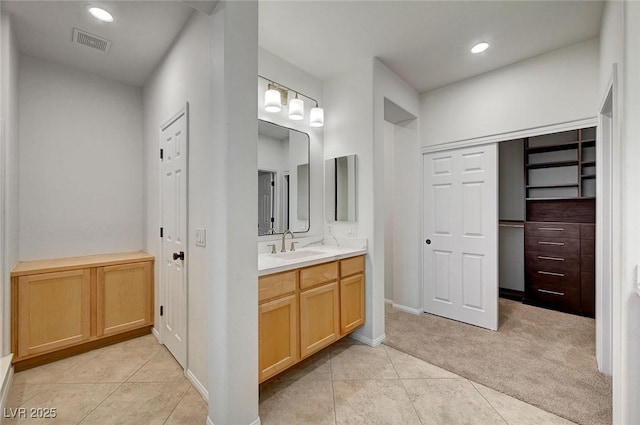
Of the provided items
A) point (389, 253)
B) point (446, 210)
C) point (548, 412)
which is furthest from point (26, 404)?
point (446, 210)

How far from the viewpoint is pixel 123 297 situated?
2689mm

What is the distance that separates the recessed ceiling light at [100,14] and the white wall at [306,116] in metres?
1.10

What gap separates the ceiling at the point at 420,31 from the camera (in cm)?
207

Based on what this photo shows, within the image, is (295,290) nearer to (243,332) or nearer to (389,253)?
(243,332)

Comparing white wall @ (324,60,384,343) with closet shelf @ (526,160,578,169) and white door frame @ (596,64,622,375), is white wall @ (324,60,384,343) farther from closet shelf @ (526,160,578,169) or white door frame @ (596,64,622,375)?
closet shelf @ (526,160,578,169)

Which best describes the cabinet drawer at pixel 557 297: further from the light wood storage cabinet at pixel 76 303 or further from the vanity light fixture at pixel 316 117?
the light wood storage cabinet at pixel 76 303

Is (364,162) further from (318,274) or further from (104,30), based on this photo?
(104,30)

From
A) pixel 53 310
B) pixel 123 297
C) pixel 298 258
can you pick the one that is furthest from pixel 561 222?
pixel 53 310

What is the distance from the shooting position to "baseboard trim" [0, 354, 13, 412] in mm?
1783

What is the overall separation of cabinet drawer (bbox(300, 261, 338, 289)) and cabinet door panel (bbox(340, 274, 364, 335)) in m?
0.16

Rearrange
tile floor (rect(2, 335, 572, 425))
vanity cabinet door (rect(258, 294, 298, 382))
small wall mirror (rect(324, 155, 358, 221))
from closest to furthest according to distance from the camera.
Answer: tile floor (rect(2, 335, 572, 425)), vanity cabinet door (rect(258, 294, 298, 382)), small wall mirror (rect(324, 155, 358, 221))

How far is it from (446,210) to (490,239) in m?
0.55

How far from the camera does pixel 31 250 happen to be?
258cm

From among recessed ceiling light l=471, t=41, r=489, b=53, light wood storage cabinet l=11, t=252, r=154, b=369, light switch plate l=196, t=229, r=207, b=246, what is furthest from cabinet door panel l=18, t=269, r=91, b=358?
recessed ceiling light l=471, t=41, r=489, b=53
